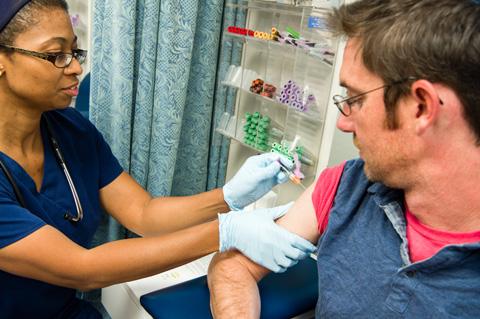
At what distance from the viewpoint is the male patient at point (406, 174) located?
2.72 ft

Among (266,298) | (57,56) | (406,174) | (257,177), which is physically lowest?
(266,298)

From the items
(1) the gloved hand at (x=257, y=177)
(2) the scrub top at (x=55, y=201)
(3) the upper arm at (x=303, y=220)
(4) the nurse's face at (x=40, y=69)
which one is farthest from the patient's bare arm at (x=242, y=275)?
(4) the nurse's face at (x=40, y=69)

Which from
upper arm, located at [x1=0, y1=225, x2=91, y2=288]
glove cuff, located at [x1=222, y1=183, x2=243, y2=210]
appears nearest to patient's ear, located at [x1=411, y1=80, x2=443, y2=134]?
glove cuff, located at [x1=222, y1=183, x2=243, y2=210]

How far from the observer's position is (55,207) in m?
1.27

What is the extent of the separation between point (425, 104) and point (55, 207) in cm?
107

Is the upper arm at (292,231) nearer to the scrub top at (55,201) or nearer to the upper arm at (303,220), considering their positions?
the upper arm at (303,220)

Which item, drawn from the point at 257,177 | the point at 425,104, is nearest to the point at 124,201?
the point at 257,177

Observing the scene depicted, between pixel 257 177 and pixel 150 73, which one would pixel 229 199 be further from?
pixel 150 73

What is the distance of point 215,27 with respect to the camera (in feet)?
6.21

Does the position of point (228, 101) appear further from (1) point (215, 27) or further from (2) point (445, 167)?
(2) point (445, 167)

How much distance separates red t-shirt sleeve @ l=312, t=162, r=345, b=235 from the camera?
1.13m

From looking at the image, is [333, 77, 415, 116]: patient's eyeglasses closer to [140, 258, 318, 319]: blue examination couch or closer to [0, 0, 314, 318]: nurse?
[0, 0, 314, 318]: nurse

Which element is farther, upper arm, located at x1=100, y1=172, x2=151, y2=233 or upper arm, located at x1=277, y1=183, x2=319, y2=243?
upper arm, located at x1=100, y1=172, x2=151, y2=233

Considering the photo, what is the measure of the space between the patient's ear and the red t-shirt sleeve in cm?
31
